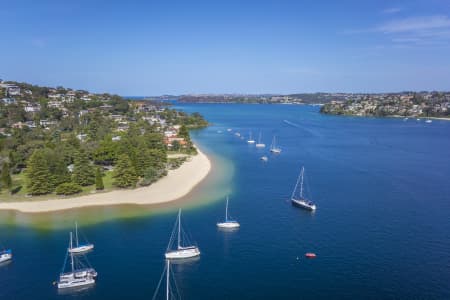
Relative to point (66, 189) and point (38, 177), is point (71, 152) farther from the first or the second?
point (66, 189)

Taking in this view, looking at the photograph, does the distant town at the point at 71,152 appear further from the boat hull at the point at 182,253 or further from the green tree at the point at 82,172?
the boat hull at the point at 182,253

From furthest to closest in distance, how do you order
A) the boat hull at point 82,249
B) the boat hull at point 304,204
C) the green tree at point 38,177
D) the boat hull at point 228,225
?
the green tree at point 38,177
the boat hull at point 304,204
the boat hull at point 228,225
the boat hull at point 82,249

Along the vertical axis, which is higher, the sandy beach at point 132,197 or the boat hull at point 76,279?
the sandy beach at point 132,197

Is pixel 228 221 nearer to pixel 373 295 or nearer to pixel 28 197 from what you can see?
pixel 373 295

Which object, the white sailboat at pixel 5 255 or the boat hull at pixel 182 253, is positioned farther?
the boat hull at pixel 182 253

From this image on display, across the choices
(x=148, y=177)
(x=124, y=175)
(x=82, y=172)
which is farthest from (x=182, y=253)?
(x=82, y=172)

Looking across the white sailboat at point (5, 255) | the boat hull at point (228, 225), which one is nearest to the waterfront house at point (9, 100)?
the white sailboat at point (5, 255)

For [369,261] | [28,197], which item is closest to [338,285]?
[369,261]

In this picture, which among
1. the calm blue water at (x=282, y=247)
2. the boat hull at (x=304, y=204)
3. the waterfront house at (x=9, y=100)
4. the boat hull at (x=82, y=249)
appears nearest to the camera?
the calm blue water at (x=282, y=247)
